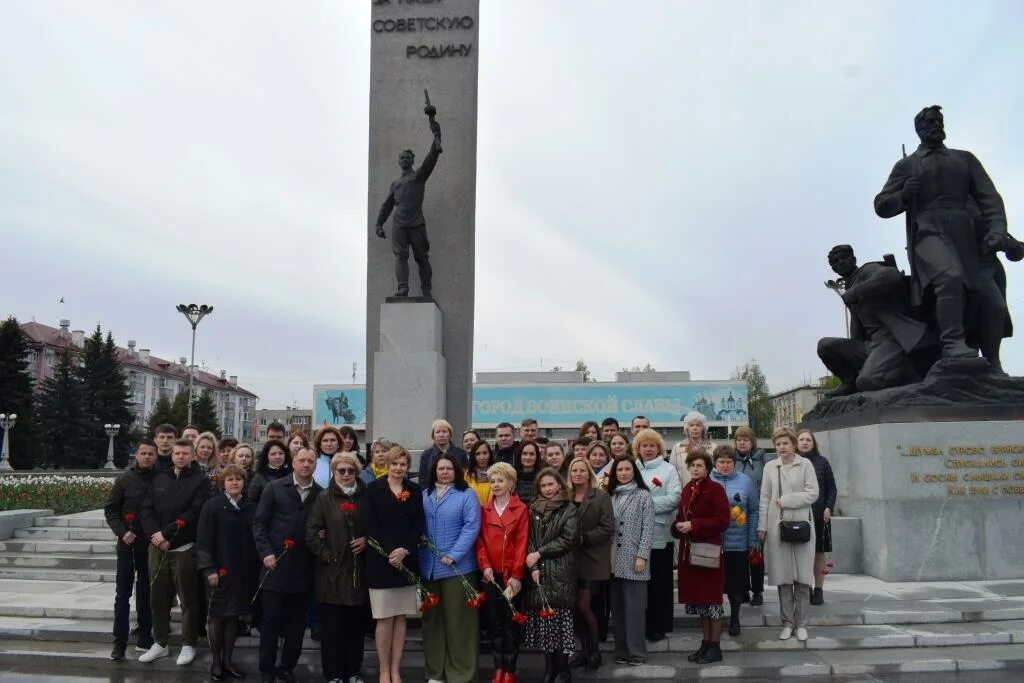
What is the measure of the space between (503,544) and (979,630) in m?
4.37

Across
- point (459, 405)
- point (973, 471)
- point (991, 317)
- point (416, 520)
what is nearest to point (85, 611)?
point (416, 520)

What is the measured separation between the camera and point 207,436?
24.7 feet

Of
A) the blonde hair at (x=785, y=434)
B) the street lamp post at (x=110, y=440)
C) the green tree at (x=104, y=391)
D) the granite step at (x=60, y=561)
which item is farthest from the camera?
the green tree at (x=104, y=391)

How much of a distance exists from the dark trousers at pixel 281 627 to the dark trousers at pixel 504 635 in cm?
147

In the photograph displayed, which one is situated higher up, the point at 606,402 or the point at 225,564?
the point at 606,402

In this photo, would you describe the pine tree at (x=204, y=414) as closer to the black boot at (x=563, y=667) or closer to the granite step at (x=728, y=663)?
the granite step at (x=728, y=663)

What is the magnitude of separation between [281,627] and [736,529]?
3966 mm

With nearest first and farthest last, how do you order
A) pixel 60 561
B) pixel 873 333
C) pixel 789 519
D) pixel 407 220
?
pixel 789 519 < pixel 60 561 < pixel 873 333 < pixel 407 220

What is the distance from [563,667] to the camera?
5.80 meters

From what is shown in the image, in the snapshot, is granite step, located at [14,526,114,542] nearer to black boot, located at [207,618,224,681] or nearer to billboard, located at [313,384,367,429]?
black boot, located at [207,618,224,681]

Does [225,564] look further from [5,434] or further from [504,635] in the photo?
[5,434]

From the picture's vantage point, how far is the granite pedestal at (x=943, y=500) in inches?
342

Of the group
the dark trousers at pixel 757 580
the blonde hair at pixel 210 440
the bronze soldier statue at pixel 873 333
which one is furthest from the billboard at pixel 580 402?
the blonde hair at pixel 210 440

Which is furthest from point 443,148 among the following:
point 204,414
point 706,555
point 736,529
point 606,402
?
point 204,414
